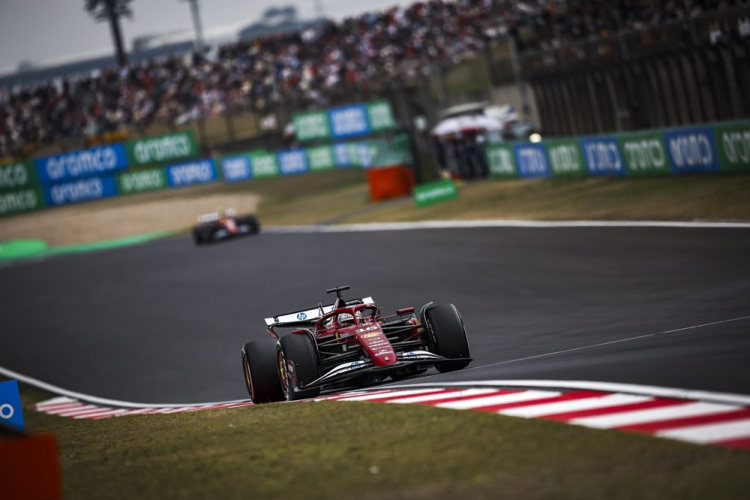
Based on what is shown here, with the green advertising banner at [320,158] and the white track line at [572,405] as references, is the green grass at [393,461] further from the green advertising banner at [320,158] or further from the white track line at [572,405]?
the green advertising banner at [320,158]

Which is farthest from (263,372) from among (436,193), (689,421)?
(436,193)

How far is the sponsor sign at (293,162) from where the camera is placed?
2007 inches

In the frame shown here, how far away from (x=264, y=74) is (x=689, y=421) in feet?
169

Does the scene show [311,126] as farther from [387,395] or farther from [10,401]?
[387,395]

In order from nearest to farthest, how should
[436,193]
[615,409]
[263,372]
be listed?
[615,409], [263,372], [436,193]

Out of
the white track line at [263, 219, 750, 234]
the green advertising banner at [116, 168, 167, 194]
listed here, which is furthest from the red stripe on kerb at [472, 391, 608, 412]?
the green advertising banner at [116, 168, 167, 194]

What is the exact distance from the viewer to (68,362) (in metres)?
21.5

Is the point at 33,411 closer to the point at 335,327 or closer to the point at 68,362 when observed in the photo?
the point at 68,362

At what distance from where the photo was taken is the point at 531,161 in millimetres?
33125

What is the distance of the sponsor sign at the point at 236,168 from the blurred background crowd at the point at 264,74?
2.64 m

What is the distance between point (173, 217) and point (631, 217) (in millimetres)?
27046

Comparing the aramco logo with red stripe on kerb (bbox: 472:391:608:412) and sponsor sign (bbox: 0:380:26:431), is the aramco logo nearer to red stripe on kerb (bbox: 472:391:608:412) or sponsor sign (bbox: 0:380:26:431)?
sponsor sign (bbox: 0:380:26:431)

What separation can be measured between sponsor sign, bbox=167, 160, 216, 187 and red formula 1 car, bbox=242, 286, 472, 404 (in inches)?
1606

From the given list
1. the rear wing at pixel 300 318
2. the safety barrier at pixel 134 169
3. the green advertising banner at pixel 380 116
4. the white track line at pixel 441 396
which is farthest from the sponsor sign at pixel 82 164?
the white track line at pixel 441 396
